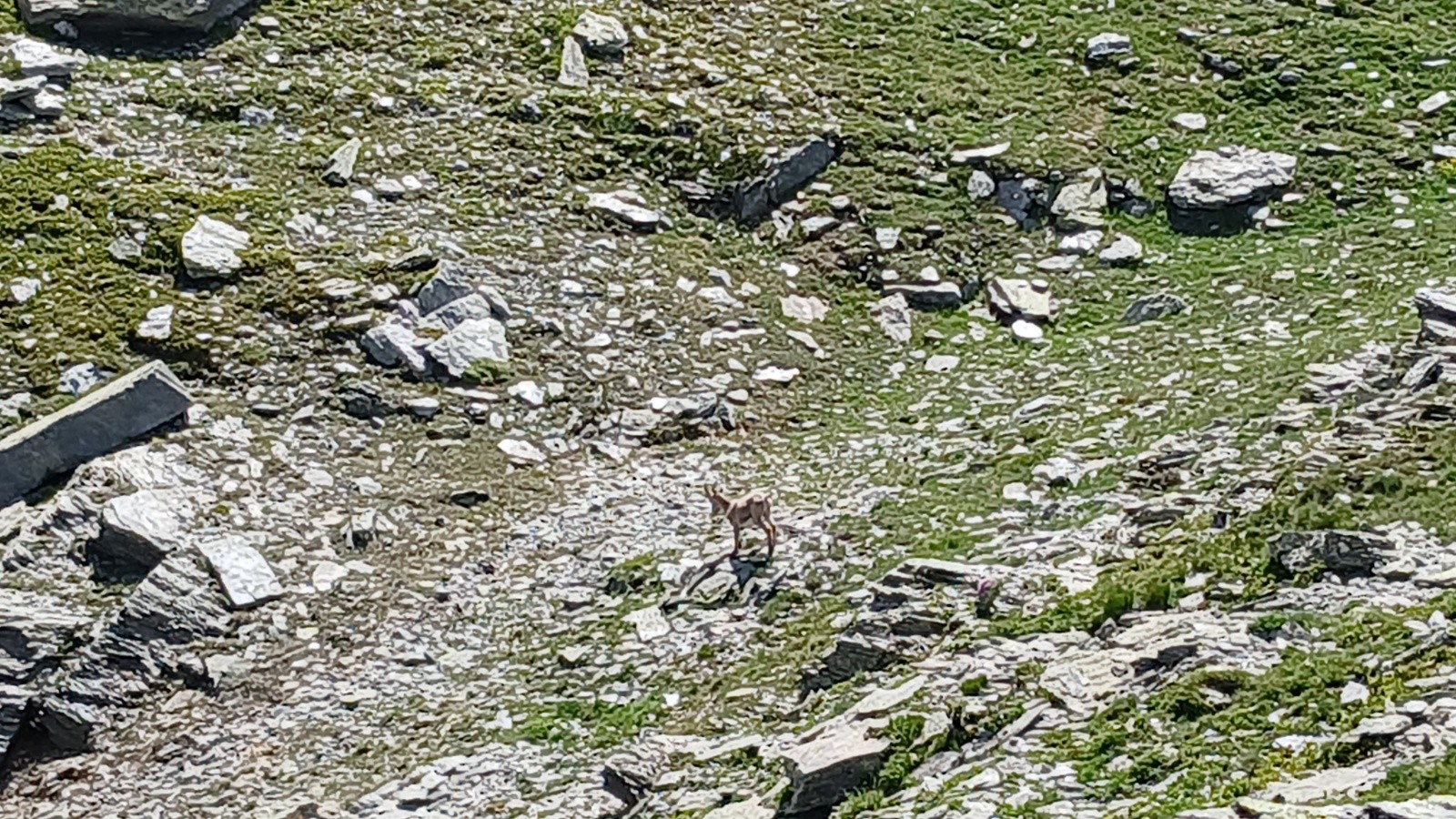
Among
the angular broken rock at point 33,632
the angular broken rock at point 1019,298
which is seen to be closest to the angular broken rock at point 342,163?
the angular broken rock at point 33,632

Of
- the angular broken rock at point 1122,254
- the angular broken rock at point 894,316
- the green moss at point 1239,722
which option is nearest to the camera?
the green moss at point 1239,722

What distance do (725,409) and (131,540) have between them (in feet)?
27.3

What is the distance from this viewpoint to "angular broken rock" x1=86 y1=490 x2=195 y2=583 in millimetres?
20422

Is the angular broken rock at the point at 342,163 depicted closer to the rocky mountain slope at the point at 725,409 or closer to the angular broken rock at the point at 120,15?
the rocky mountain slope at the point at 725,409

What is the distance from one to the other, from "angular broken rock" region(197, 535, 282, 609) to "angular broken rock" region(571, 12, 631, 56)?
517 inches

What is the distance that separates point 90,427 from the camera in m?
21.9

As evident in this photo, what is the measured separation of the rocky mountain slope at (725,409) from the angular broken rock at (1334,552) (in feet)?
0.13

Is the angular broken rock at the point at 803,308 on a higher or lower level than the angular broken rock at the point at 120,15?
lower

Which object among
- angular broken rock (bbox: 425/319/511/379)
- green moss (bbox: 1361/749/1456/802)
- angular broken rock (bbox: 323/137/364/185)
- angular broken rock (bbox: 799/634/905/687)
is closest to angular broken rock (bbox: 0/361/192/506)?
angular broken rock (bbox: 425/319/511/379)

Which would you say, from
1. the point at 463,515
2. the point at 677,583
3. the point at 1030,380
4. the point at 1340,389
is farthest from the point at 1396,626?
the point at 463,515

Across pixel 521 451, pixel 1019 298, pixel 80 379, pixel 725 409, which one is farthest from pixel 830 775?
pixel 80 379

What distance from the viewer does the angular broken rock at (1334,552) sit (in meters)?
15.0

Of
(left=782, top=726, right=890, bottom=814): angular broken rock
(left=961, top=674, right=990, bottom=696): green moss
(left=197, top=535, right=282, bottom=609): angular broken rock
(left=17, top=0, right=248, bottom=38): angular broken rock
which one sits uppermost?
(left=961, top=674, right=990, bottom=696): green moss

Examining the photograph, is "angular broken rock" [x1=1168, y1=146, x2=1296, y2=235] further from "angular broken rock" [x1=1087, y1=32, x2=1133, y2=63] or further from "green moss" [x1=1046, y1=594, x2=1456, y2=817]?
"green moss" [x1=1046, y1=594, x2=1456, y2=817]
